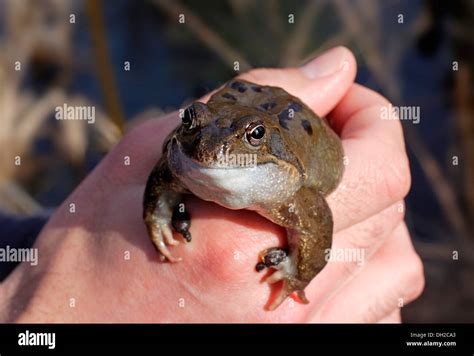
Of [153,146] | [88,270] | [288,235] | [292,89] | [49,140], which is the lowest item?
[49,140]

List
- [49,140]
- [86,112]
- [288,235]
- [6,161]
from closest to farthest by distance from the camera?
[288,235] < [86,112] < [6,161] < [49,140]

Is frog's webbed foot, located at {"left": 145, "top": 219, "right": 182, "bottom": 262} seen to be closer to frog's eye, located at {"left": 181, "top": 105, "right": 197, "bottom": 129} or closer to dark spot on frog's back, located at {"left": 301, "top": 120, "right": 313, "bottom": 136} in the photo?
frog's eye, located at {"left": 181, "top": 105, "right": 197, "bottom": 129}

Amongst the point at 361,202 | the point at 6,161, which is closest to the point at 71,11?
the point at 6,161

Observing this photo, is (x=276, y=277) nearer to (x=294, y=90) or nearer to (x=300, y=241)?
(x=300, y=241)

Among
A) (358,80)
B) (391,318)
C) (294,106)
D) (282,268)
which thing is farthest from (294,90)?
(358,80)

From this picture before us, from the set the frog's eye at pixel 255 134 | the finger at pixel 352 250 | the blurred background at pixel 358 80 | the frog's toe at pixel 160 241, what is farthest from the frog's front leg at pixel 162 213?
the blurred background at pixel 358 80

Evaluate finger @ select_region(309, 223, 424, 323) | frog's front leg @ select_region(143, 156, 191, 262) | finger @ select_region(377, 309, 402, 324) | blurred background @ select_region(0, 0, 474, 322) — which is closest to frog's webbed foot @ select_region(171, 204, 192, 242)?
frog's front leg @ select_region(143, 156, 191, 262)
